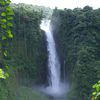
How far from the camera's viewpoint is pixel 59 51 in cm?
2472

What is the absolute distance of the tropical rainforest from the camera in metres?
20.0

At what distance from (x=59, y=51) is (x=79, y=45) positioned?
300 cm

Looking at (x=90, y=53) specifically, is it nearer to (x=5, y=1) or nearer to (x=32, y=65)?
(x=32, y=65)

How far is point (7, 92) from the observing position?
1888 centimetres

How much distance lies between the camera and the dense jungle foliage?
19.8 metres

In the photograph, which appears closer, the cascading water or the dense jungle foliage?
the dense jungle foliage

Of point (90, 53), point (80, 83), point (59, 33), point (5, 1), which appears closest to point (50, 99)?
point (80, 83)

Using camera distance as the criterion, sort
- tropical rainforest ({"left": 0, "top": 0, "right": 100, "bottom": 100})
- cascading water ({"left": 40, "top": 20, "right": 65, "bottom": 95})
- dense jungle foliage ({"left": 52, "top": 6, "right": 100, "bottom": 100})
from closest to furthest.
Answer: dense jungle foliage ({"left": 52, "top": 6, "right": 100, "bottom": 100}), tropical rainforest ({"left": 0, "top": 0, "right": 100, "bottom": 100}), cascading water ({"left": 40, "top": 20, "right": 65, "bottom": 95})

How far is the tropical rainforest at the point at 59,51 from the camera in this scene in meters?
20.0

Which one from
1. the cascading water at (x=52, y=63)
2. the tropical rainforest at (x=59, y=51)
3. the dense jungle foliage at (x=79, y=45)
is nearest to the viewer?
the dense jungle foliage at (x=79, y=45)

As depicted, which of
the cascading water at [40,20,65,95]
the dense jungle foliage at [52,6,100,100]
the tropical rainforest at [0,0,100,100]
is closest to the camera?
the dense jungle foliage at [52,6,100,100]

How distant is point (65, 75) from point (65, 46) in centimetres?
219

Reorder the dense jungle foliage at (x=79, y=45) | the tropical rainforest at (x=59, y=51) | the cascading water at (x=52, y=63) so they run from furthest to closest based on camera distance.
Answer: the cascading water at (x=52, y=63) → the tropical rainforest at (x=59, y=51) → the dense jungle foliage at (x=79, y=45)

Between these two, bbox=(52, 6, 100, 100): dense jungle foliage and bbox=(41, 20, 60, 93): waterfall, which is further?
bbox=(41, 20, 60, 93): waterfall
